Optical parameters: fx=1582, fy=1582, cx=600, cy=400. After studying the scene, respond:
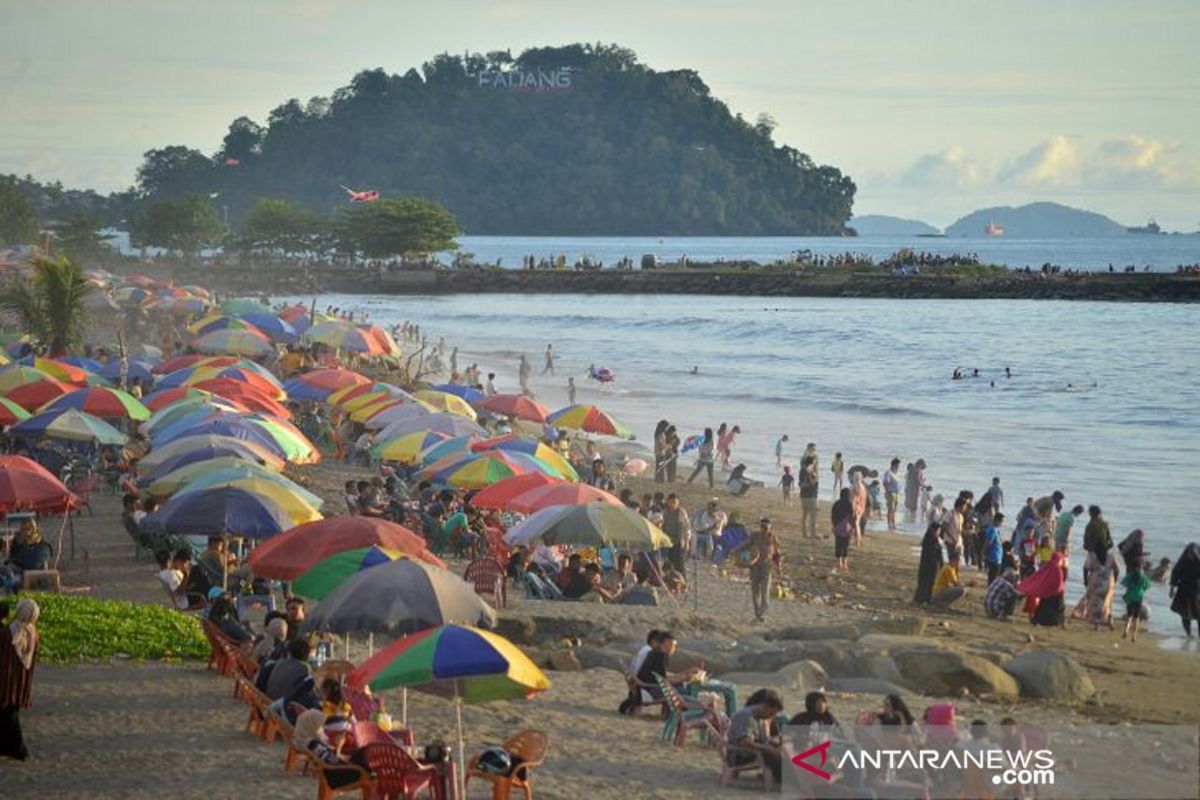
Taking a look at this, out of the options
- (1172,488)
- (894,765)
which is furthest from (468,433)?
(1172,488)

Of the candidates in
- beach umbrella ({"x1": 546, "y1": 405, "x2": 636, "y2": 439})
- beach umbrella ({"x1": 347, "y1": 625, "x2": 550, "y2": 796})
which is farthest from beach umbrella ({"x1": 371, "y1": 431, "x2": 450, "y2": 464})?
beach umbrella ({"x1": 347, "y1": 625, "x2": 550, "y2": 796})

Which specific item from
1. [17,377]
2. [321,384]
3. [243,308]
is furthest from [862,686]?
[243,308]

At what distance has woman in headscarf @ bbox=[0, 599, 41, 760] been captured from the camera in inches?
338

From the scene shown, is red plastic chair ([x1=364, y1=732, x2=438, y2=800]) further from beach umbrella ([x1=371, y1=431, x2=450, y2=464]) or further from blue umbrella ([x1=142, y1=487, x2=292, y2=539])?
beach umbrella ([x1=371, y1=431, x2=450, y2=464])

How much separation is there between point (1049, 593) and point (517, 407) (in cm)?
826

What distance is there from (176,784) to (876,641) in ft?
20.5

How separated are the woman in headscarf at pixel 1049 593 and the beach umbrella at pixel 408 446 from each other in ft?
21.2

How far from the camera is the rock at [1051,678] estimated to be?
11.9 m

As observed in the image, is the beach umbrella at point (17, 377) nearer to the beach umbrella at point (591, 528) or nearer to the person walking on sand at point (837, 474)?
the beach umbrella at point (591, 528)

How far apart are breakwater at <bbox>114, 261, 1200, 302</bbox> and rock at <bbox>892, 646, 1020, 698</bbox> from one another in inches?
2759

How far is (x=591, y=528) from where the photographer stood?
12930 mm

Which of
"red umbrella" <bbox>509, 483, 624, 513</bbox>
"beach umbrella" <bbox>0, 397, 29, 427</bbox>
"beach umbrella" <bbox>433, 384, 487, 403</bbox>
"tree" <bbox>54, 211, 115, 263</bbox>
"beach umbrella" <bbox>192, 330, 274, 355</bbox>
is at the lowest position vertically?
"red umbrella" <bbox>509, 483, 624, 513</bbox>

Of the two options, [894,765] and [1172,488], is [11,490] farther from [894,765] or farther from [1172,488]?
[1172,488]

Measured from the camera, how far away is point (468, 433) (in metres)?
18.3
